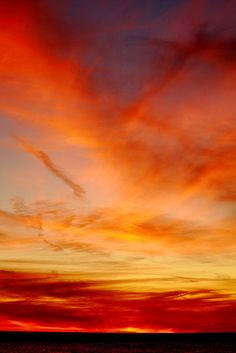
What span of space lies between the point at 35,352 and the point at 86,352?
51.7 feet

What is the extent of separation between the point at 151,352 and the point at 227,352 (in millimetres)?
20601

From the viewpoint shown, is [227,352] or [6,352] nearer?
[6,352]

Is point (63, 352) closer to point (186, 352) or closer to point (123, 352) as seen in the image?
point (123, 352)

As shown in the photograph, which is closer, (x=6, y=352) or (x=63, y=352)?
(x=6, y=352)

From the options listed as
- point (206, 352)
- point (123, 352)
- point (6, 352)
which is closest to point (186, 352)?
point (206, 352)

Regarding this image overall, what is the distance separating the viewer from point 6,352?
155 metres

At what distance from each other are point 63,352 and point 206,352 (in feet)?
125

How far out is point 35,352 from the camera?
161125mm

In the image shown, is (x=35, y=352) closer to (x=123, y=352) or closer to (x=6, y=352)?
(x=6, y=352)

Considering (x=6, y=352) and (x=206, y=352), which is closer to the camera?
(x=6, y=352)

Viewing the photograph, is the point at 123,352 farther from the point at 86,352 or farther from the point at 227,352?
the point at 227,352

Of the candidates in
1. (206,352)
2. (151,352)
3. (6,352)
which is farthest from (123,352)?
(6,352)

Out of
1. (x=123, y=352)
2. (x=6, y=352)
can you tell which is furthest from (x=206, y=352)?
(x=6, y=352)

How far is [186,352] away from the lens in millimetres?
170000
